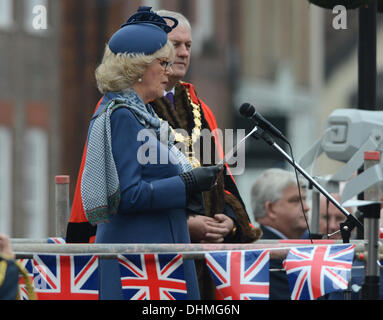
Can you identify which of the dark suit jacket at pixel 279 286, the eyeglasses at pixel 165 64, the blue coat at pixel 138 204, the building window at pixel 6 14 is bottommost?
the dark suit jacket at pixel 279 286

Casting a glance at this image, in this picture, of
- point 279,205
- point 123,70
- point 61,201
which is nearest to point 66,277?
point 123,70

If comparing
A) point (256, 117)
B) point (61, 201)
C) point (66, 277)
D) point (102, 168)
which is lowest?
point (66, 277)

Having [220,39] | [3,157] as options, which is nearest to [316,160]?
[3,157]

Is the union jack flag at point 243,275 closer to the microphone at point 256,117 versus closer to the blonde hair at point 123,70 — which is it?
the microphone at point 256,117

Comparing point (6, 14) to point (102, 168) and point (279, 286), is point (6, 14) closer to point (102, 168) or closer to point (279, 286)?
point (279, 286)

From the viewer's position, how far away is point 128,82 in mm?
4855

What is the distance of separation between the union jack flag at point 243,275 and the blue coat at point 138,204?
0.55 ft

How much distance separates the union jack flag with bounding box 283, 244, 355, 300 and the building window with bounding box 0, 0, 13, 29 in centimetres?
1338

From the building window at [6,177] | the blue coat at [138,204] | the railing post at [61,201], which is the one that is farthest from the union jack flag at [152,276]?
the building window at [6,177]

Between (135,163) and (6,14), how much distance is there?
13.3m

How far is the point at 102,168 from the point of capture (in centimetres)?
466

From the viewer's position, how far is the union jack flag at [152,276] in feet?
15.2
